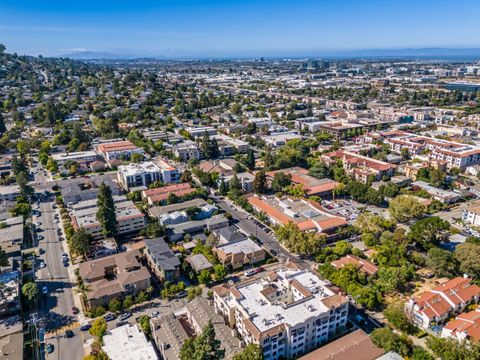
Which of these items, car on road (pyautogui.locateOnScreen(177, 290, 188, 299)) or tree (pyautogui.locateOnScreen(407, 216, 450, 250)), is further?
tree (pyautogui.locateOnScreen(407, 216, 450, 250))

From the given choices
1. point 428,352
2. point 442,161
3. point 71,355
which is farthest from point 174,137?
point 428,352

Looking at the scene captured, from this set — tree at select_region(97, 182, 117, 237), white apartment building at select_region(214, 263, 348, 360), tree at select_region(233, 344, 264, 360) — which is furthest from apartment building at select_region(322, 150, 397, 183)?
tree at select_region(233, 344, 264, 360)

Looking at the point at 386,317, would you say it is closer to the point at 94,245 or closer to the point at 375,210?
the point at 375,210

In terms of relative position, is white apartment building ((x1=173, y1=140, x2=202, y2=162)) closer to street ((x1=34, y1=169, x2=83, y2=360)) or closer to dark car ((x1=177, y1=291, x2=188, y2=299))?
street ((x1=34, y1=169, x2=83, y2=360))

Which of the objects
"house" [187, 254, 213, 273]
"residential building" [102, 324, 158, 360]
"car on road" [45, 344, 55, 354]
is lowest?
"car on road" [45, 344, 55, 354]

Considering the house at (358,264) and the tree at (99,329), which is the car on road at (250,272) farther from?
the tree at (99,329)

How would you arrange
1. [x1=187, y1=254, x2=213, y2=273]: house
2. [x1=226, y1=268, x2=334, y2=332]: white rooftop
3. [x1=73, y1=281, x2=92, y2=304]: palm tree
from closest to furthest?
[x1=226, y1=268, x2=334, y2=332]: white rooftop < [x1=73, y1=281, x2=92, y2=304]: palm tree < [x1=187, y1=254, x2=213, y2=273]: house
